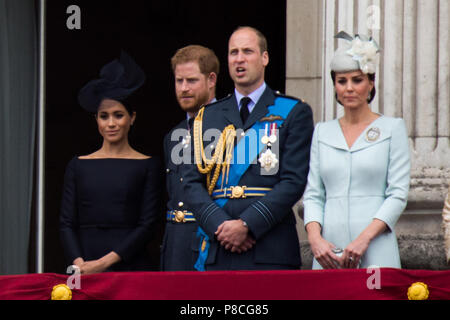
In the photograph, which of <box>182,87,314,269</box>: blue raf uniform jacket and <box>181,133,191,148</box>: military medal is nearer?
<box>182,87,314,269</box>: blue raf uniform jacket

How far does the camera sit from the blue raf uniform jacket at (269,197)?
18.6 feet

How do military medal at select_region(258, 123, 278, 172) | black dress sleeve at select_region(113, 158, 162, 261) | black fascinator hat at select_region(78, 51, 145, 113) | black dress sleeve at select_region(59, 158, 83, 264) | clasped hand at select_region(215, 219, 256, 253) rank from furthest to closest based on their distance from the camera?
black fascinator hat at select_region(78, 51, 145, 113)
black dress sleeve at select_region(59, 158, 83, 264)
black dress sleeve at select_region(113, 158, 162, 261)
military medal at select_region(258, 123, 278, 172)
clasped hand at select_region(215, 219, 256, 253)

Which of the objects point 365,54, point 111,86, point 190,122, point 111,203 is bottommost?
point 111,203

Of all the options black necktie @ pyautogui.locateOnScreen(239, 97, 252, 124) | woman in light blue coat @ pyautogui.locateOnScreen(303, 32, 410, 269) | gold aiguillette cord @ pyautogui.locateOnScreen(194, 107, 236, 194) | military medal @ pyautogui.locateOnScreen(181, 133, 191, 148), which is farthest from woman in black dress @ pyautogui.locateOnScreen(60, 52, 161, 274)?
woman in light blue coat @ pyautogui.locateOnScreen(303, 32, 410, 269)

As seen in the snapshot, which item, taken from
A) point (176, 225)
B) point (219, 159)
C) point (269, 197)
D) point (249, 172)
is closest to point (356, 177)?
point (269, 197)

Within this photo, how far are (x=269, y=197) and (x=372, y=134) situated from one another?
57 cm

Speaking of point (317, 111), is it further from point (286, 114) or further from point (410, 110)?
point (286, 114)

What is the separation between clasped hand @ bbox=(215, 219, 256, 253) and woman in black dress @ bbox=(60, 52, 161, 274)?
34.8 inches

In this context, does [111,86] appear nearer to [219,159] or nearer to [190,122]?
[190,122]

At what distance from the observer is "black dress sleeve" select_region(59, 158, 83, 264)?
6488mm

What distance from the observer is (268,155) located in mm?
5773

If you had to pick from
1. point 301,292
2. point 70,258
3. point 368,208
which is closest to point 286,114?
point 368,208

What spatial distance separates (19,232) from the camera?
25.7ft

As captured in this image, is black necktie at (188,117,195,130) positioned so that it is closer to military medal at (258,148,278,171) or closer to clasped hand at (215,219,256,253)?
military medal at (258,148,278,171)
